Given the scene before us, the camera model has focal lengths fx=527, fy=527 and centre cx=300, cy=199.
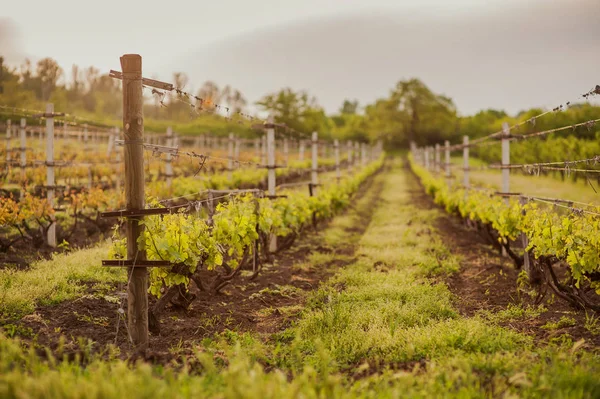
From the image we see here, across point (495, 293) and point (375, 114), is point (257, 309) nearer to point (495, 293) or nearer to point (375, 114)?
point (495, 293)

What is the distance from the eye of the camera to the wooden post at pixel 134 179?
16.5 feet

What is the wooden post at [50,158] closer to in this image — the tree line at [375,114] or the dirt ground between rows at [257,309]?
the dirt ground between rows at [257,309]

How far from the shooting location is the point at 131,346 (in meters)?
4.95

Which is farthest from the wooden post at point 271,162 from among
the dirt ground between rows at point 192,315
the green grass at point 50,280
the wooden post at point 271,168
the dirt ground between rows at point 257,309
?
the green grass at point 50,280

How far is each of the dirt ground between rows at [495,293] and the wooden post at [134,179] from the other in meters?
3.85

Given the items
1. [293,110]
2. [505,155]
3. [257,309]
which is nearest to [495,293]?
[257,309]

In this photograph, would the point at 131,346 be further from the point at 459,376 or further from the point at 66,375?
the point at 459,376

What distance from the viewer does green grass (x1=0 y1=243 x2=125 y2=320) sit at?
231 inches

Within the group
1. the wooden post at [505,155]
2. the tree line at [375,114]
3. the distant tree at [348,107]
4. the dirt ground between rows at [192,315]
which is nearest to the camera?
the dirt ground between rows at [192,315]

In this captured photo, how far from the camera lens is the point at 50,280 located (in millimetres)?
7051

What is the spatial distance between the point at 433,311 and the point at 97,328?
380 cm

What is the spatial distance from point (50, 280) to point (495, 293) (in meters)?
6.11

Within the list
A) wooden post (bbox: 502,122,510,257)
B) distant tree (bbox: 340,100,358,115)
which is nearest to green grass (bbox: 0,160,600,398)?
wooden post (bbox: 502,122,510,257)

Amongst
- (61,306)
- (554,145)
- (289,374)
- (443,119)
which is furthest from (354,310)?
(443,119)
